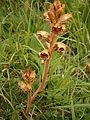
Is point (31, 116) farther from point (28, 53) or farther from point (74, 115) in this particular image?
point (28, 53)

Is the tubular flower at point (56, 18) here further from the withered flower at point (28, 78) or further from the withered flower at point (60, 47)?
the withered flower at point (28, 78)

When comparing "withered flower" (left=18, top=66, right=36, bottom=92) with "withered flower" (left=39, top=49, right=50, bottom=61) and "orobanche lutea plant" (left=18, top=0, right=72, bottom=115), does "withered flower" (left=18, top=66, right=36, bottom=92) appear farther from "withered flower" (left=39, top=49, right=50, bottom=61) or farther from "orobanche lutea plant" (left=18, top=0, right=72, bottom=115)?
"withered flower" (left=39, top=49, right=50, bottom=61)

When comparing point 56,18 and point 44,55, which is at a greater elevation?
point 56,18

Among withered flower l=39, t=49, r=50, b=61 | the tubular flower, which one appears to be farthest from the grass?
the tubular flower

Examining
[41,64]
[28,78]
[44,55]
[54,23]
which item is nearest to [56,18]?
[54,23]

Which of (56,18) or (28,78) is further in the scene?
(28,78)

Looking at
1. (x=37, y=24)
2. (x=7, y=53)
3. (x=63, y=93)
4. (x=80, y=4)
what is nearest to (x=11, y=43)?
(x=7, y=53)

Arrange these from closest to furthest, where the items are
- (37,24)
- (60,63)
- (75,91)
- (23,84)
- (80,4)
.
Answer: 1. (23,84)
2. (75,91)
3. (60,63)
4. (37,24)
5. (80,4)

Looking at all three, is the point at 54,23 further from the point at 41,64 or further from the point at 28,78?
the point at 41,64
